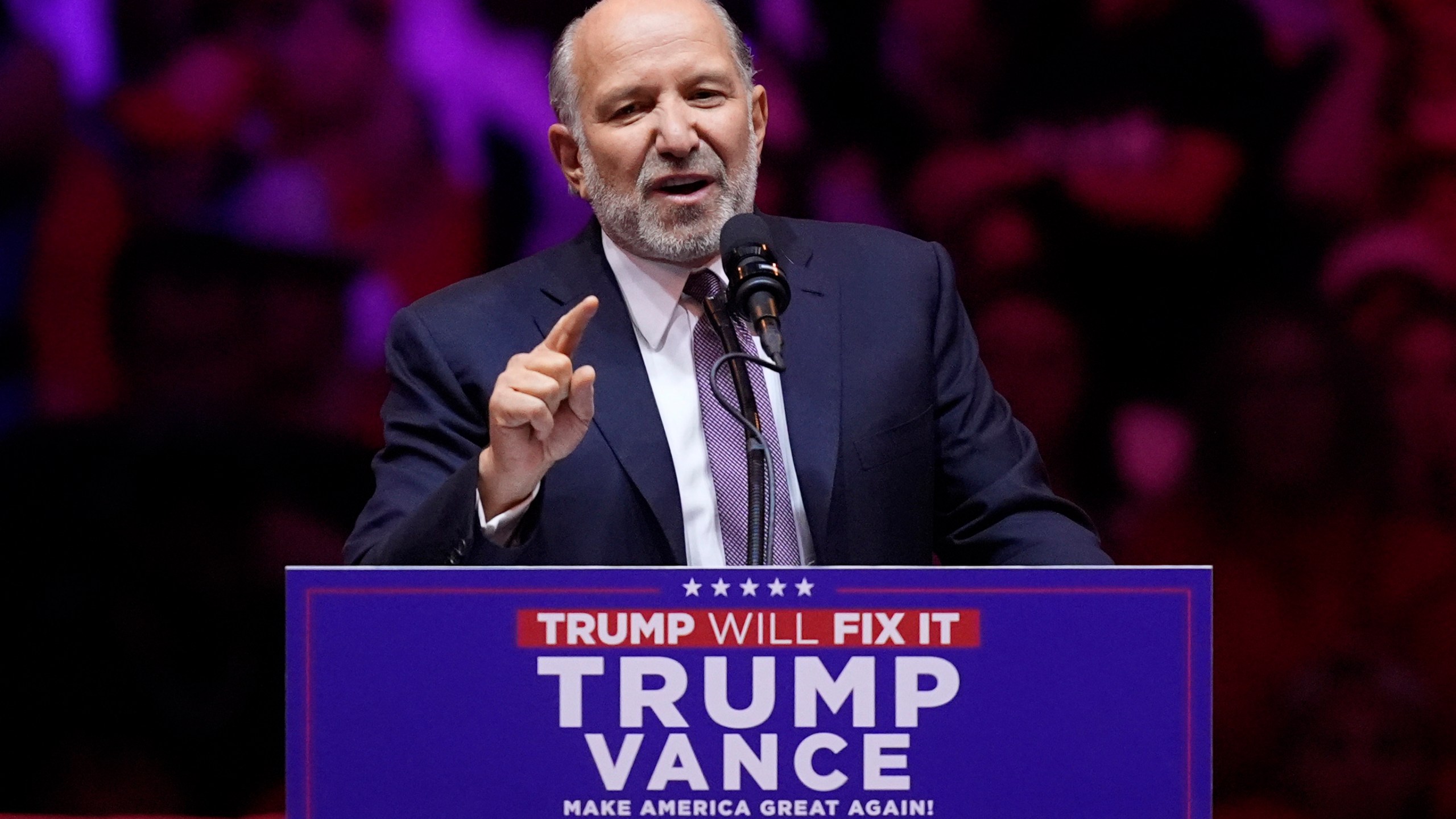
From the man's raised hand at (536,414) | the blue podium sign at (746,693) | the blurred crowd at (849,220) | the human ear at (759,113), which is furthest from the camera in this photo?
the blurred crowd at (849,220)

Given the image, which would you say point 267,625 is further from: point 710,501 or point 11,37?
point 710,501

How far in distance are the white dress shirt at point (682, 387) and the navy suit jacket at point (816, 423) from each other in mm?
16

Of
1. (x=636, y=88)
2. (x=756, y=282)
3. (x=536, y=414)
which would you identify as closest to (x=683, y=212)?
(x=636, y=88)

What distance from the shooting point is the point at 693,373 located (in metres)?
1.67

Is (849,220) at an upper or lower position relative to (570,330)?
upper

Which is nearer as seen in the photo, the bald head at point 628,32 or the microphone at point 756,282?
the microphone at point 756,282

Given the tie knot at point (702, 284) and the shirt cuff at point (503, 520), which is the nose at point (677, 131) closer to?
the tie knot at point (702, 284)

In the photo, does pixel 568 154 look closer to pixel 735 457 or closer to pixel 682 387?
pixel 682 387

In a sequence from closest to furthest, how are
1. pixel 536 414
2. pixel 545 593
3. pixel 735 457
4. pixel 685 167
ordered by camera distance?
1. pixel 545 593
2. pixel 536 414
3. pixel 735 457
4. pixel 685 167

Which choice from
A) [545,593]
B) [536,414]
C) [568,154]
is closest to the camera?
[545,593]

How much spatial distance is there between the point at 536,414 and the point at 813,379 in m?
0.55

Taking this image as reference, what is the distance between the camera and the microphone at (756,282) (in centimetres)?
122

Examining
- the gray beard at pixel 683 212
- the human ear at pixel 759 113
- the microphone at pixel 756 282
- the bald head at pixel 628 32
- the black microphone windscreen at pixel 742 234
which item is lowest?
the microphone at pixel 756 282

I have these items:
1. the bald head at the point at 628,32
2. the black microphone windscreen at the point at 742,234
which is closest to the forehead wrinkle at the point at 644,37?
the bald head at the point at 628,32
